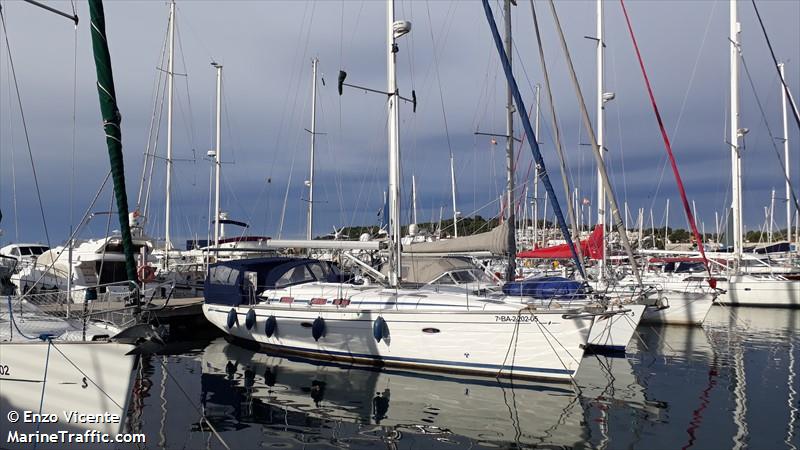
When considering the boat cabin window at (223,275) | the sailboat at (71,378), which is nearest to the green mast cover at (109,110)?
the sailboat at (71,378)

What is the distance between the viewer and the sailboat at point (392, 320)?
1220 centimetres

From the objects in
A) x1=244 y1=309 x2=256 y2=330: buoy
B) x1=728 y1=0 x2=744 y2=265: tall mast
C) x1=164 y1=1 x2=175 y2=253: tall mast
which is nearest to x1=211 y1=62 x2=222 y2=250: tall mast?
x1=164 y1=1 x2=175 y2=253: tall mast

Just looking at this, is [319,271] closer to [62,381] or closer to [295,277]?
[295,277]

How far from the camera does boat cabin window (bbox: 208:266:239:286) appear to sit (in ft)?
54.4

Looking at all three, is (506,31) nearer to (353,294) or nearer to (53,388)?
(353,294)

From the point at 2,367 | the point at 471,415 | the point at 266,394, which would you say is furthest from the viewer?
the point at 266,394

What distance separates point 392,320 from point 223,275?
635 cm

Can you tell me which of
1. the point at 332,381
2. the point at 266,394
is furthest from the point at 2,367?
the point at 332,381

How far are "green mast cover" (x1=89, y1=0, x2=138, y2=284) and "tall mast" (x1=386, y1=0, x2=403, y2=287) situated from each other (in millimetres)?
8022

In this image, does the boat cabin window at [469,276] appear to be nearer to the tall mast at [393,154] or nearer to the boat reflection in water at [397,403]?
the tall mast at [393,154]

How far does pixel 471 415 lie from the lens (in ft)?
33.8

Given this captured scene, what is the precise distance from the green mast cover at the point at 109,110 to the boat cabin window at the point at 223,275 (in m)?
8.85

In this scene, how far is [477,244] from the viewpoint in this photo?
17.1 meters

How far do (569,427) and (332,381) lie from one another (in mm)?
5532
